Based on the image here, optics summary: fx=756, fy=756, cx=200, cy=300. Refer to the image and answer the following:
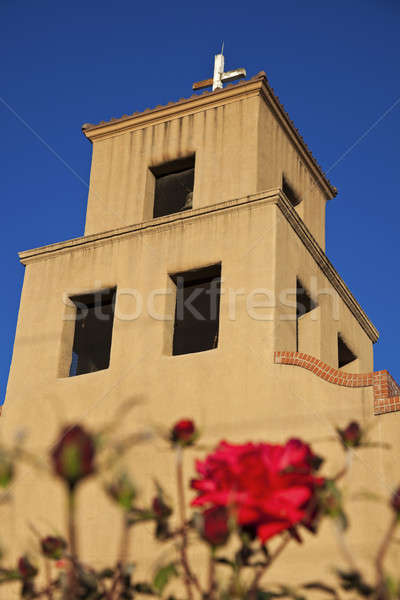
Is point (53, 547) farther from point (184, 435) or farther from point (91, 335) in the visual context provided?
point (91, 335)

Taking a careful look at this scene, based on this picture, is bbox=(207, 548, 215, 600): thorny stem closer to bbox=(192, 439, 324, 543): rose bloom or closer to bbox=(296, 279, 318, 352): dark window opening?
bbox=(192, 439, 324, 543): rose bloom

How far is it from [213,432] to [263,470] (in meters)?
8.94

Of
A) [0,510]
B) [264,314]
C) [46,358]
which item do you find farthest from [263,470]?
[46,358]

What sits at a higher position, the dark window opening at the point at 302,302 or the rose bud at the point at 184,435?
the dark window opening at the point at 302,302

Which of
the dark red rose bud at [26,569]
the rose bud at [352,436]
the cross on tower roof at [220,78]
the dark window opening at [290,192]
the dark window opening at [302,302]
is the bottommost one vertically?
the dark red rose bud at [26,569]

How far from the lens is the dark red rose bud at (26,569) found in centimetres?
202

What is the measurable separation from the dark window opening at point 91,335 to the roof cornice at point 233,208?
1.08m

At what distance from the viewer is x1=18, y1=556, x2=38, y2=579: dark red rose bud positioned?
2020mm

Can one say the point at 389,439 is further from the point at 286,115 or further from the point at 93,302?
the point at 286,115

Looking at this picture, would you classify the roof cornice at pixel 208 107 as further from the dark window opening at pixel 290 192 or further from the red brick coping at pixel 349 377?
the red brick coping at pixel 349 377

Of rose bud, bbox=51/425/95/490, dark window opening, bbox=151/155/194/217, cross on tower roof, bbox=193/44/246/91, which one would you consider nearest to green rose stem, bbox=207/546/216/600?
rose bud, bbox=51/425/95/490

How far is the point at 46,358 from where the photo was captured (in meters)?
12.4

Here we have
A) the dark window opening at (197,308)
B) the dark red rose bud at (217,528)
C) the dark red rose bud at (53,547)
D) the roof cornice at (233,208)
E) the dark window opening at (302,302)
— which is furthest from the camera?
the dark window opening at (302,302)

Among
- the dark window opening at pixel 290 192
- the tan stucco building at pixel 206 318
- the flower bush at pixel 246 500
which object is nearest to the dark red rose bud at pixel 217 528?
the flower bush at pixel 246 500
